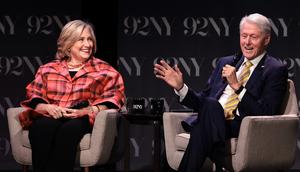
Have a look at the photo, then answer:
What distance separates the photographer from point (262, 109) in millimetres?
4156

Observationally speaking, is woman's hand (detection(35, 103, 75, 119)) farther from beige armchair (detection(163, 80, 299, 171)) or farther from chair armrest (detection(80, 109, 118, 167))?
beige armchair (detection(163, 80, 299, 171))

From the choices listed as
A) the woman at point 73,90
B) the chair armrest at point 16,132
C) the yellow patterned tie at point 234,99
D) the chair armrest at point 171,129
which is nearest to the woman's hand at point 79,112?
the woman at point 73,90

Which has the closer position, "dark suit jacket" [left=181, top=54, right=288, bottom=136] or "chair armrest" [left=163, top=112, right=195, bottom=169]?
"dark suit jacket" [left=181, top=54, right=288, bottom=136]

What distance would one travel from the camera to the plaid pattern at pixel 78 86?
15.2 ft

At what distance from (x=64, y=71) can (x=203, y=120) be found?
4.04 ft

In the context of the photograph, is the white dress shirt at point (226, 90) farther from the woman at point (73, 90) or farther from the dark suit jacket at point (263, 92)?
the woman at point (73, 90)

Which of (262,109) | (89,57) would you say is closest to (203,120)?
(262,109)

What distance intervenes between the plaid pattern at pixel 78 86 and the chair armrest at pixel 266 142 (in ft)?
3.51

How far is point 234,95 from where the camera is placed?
175 inches

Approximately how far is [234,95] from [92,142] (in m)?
1.09

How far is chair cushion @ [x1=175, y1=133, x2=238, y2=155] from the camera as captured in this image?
13.6 feet

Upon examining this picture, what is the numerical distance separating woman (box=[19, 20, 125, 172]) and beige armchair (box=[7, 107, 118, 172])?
2.8 inches

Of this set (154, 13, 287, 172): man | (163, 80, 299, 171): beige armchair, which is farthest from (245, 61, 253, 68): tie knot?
(163, 80, 299, 171): beige armchair

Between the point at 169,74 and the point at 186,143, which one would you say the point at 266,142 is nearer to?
the point at 186,143
